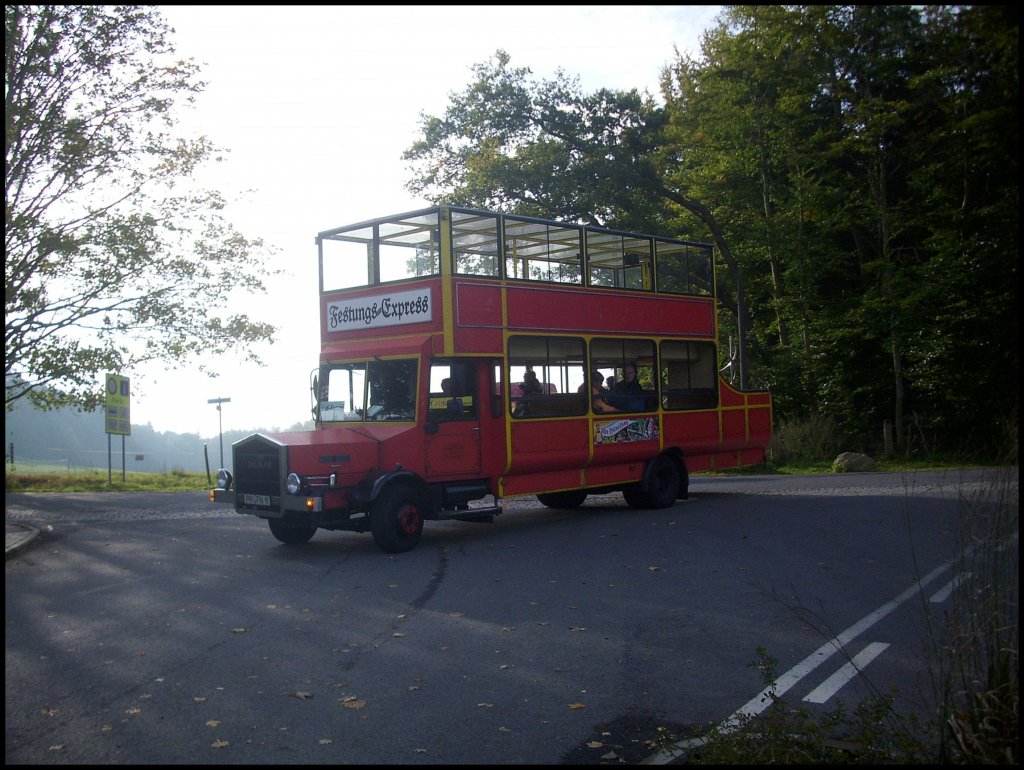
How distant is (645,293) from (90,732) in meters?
12.4

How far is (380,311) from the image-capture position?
1341 centimetres

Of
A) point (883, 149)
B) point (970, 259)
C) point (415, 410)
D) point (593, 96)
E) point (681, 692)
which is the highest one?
point (593, 96)

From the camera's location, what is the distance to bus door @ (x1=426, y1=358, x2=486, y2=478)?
1263 cm

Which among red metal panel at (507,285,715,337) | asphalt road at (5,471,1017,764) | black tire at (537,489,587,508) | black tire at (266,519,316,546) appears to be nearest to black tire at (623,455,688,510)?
black tire at (537,489,587,508)

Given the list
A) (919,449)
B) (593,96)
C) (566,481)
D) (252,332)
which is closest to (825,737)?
(566,481)

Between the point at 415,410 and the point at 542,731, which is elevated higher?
the point at 415,410

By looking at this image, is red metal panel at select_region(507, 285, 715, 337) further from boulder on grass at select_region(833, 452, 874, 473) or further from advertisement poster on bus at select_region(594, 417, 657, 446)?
boulder on grass at select_region(833, 452, 874, 473)

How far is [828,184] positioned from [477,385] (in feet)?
29.7

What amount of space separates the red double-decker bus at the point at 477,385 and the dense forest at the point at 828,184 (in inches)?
139

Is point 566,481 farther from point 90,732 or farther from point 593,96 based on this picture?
point 593,96

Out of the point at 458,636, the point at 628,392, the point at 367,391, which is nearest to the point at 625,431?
the point at 628,392

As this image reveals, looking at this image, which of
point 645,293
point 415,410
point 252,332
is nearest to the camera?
point 415,410

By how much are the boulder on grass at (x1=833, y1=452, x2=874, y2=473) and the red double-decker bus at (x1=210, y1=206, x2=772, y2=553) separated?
9.69 metres

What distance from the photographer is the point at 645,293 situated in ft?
53.1
